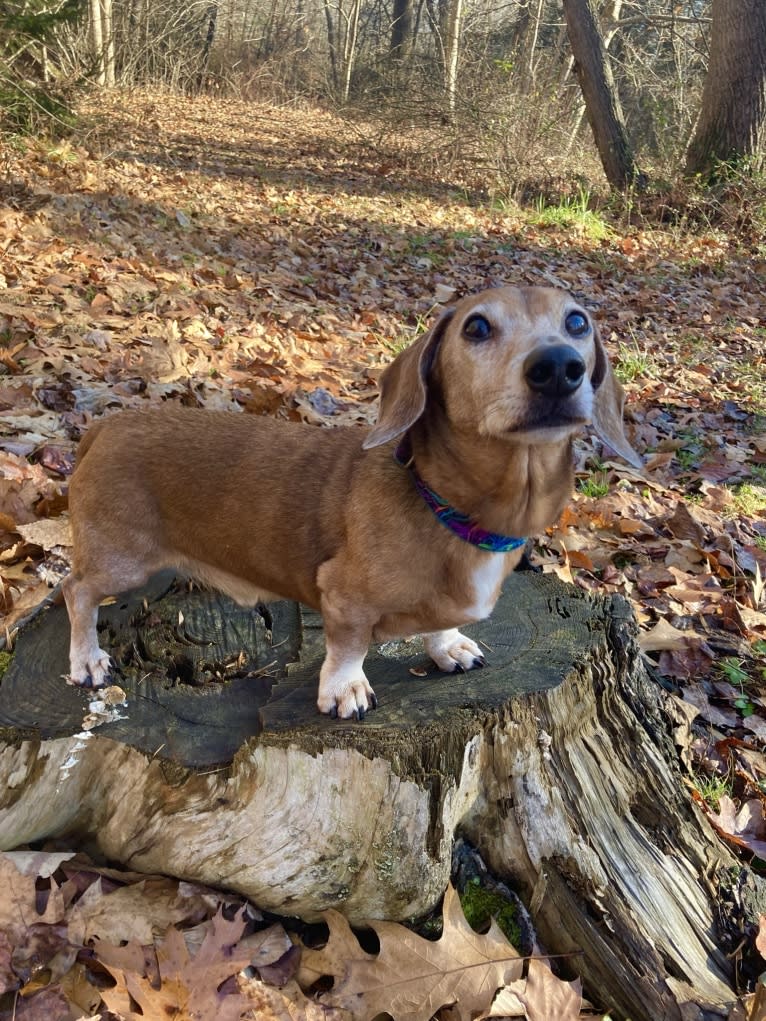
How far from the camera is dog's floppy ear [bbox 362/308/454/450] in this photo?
7.73 feet

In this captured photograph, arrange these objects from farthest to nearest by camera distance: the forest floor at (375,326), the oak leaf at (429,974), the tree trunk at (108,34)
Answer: the tree trunk at (108,34), the forest floor at (375,326), the oak leaf at (429,974)

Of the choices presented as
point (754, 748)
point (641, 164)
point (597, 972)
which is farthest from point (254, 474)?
point (641, 164)

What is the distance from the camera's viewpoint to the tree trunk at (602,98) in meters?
13.3

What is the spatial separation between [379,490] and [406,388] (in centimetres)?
35

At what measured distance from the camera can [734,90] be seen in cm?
1248

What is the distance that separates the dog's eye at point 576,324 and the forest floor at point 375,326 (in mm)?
1667

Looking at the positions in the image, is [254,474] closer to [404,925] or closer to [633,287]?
[404,925]

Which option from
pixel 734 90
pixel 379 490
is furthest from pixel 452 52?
pixel 379 490

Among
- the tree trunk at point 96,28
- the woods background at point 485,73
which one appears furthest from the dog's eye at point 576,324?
the tree trunk at point 96,28

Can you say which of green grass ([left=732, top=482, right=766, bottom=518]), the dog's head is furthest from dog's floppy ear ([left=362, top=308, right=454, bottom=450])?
green grass ([left=732, top=482, right=766, bottom=518])

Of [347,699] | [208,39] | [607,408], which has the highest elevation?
[208,39]

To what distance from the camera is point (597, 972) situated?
7.13 feet

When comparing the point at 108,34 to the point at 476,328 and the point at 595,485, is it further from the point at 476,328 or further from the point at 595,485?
the point at 476,328

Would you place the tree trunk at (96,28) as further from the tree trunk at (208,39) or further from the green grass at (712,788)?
the green grass at (712,788)
